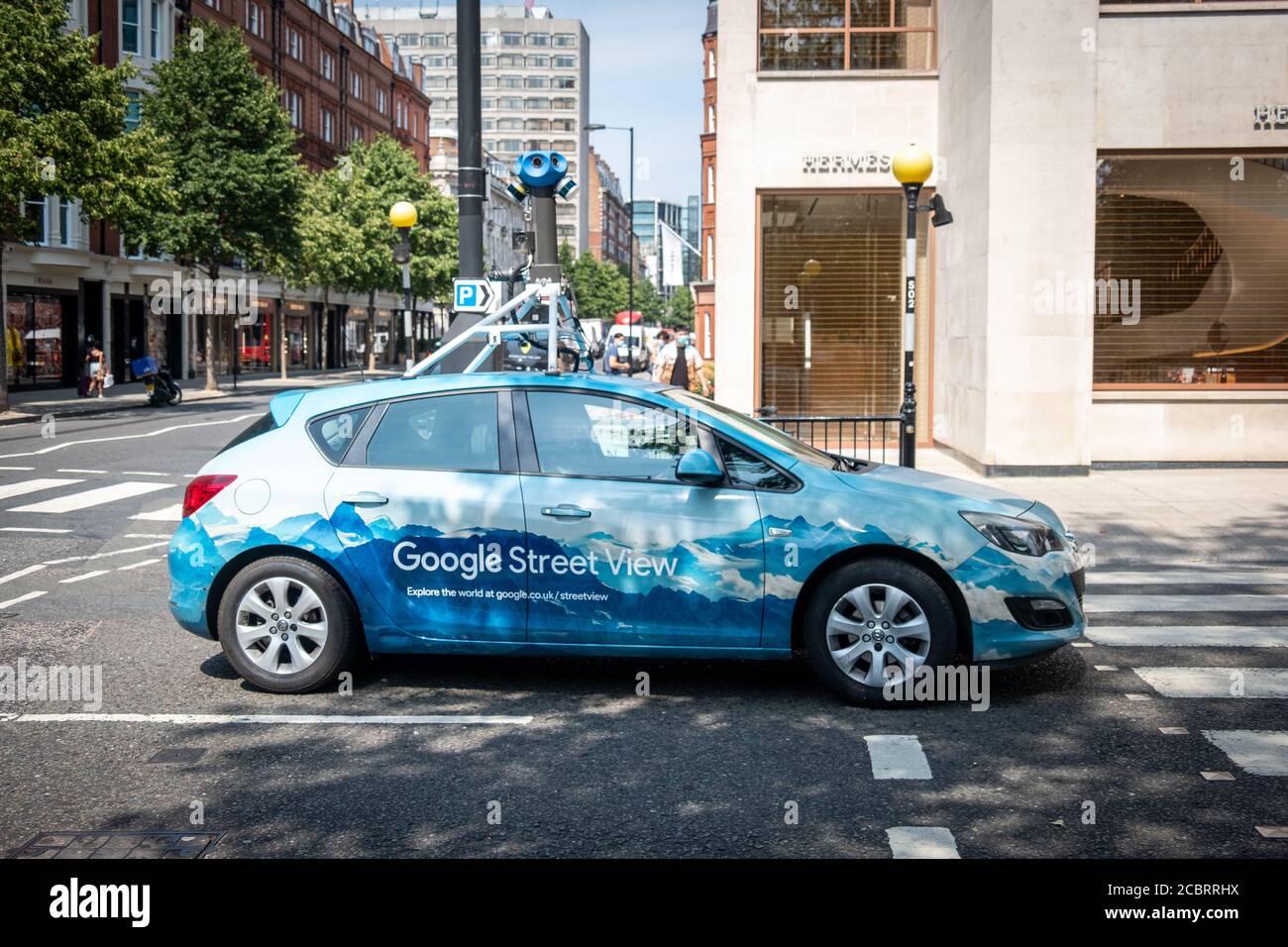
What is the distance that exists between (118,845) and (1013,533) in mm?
4209

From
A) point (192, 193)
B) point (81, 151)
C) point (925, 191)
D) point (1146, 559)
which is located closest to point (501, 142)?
point (192, 193)

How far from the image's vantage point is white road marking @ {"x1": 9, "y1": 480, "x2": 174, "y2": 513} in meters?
13.7

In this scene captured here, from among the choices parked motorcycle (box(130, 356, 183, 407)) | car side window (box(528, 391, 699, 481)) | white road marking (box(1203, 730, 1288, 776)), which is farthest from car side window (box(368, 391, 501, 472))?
parked motorcycle (box(130, 356, 183, 407))

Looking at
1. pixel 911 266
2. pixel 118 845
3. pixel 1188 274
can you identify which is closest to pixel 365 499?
pixel 118 845

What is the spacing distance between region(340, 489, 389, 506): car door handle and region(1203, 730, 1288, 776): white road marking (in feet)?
13.4

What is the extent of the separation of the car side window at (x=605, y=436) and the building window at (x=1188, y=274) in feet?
39.1

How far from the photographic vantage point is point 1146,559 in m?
10.9

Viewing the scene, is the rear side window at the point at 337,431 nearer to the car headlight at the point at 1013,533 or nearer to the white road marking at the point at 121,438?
the car headlight at the point at 1013,533

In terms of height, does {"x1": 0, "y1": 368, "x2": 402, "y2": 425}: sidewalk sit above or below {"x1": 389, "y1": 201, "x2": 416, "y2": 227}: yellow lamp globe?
below

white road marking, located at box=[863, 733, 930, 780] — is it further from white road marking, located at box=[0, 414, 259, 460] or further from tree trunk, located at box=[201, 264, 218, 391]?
tree trunk, located at box=[201, 264, 218, 391]

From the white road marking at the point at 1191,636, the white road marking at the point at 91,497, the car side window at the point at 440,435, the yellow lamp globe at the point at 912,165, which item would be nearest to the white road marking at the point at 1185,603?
the white road marking at the point at 1191,636

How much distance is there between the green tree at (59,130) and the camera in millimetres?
25938
